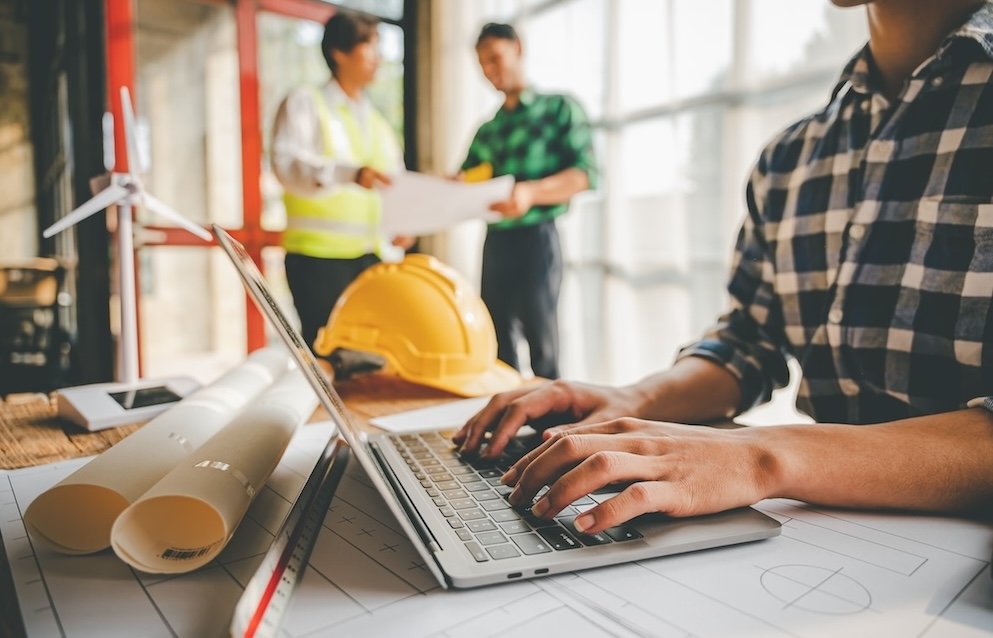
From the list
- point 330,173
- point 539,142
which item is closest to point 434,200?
point 330,173

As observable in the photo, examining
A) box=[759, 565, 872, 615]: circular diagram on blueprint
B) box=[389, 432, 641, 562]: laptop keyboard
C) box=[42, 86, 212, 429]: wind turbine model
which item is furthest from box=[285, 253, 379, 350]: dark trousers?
box=[759, 565, 872, 615]: circular diagram on blueprint

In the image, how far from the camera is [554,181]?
234 cm

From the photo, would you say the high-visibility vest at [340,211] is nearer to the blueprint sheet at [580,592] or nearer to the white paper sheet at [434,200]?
the white paper sheet at [434,200]

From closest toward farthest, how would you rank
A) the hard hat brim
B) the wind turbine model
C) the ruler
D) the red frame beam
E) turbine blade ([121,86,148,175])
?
the ruler, the wind turbine model, turbine blade ([121,86,148,175]), the hard hat brim, the red frame beam

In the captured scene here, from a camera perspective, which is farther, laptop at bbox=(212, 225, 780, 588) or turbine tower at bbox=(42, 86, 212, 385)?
turbine tower at bbox=(42, 86, 212, 385)

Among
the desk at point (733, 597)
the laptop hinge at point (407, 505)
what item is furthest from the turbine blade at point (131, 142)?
the desk at point (733, 597)

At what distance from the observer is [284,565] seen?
0.42 metres

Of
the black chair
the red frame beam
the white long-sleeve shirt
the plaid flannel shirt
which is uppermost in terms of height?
the red frame beam

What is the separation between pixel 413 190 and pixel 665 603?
1.71 m

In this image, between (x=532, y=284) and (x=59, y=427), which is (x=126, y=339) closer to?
(x=59, y=427)

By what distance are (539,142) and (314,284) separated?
3.34 feet

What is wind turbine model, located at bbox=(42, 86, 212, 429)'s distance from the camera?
0.88 metres

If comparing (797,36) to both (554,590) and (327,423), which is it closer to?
(327,423)

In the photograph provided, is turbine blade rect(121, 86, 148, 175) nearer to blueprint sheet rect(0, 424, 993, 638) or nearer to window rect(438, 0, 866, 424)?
blueprint sheet rect(0, 424, 993, 638)
